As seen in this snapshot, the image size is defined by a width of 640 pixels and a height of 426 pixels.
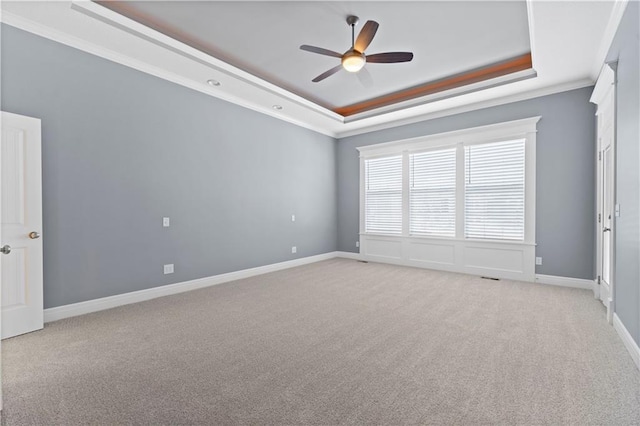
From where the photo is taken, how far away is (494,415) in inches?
68.7

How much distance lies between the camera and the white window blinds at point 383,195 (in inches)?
255

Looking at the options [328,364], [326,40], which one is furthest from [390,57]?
[328,364]

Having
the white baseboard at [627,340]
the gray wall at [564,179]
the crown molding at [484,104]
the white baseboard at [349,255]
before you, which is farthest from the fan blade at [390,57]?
the white baseboard at [349,255]

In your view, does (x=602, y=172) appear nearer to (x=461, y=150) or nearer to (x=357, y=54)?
(x=461, y=150)

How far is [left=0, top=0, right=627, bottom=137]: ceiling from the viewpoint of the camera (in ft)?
9.98

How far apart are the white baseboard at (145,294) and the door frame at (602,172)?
4.77 m

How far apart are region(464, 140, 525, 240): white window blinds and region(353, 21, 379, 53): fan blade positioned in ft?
10.5

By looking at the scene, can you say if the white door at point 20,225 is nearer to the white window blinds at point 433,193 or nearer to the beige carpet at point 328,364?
the beige carpet at point 328,364

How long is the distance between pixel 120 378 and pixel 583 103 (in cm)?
649

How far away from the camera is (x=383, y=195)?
22.0ft

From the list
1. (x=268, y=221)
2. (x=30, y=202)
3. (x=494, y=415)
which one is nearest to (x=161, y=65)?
(x=30, y=202)

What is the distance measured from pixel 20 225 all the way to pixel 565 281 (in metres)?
6.98

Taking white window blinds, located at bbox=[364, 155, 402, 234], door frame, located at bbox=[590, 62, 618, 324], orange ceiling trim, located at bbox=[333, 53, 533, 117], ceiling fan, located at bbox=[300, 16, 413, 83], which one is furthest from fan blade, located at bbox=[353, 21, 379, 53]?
white window blinds, located at bbox=[364, 155, 402, 234]

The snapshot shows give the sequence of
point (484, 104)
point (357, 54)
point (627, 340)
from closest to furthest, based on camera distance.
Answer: point (627, 340) → point (357, 54) → point (484, 104)
